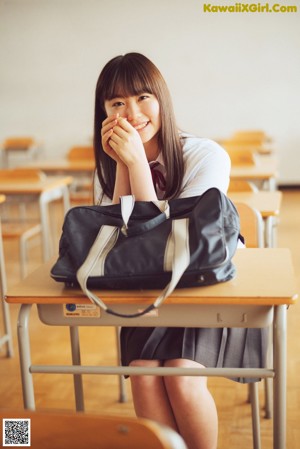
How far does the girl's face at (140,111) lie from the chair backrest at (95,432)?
1076 millimetres

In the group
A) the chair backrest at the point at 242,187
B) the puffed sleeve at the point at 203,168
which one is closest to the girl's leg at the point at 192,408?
the puffed sleeve at the point at 203,168

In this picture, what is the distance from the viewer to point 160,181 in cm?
176

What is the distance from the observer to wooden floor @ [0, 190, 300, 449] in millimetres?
1954

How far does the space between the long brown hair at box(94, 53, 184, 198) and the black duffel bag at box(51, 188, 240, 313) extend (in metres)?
0.39

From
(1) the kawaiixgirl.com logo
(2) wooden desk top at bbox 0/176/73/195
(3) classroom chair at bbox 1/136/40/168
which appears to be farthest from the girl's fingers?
(3) classroom chair at bbox 1/136/40/168

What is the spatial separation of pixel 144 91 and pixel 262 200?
39.0 inches

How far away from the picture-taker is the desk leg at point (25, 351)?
4.31ft

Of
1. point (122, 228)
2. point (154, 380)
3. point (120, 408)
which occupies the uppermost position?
point (122, 228)

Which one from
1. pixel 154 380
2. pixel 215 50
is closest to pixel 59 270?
pixel 154 380

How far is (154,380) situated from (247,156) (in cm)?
248

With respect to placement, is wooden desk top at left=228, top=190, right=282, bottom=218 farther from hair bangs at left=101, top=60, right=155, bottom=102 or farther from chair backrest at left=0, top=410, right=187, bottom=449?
chair backrest at left=0, top=410, right=187, bottom=449

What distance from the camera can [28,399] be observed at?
53.6 inches

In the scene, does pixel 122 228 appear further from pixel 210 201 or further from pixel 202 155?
pixel 202 155

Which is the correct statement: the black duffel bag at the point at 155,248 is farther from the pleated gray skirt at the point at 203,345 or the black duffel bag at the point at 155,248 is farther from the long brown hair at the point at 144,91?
the long brown hair at the point at 144,91
